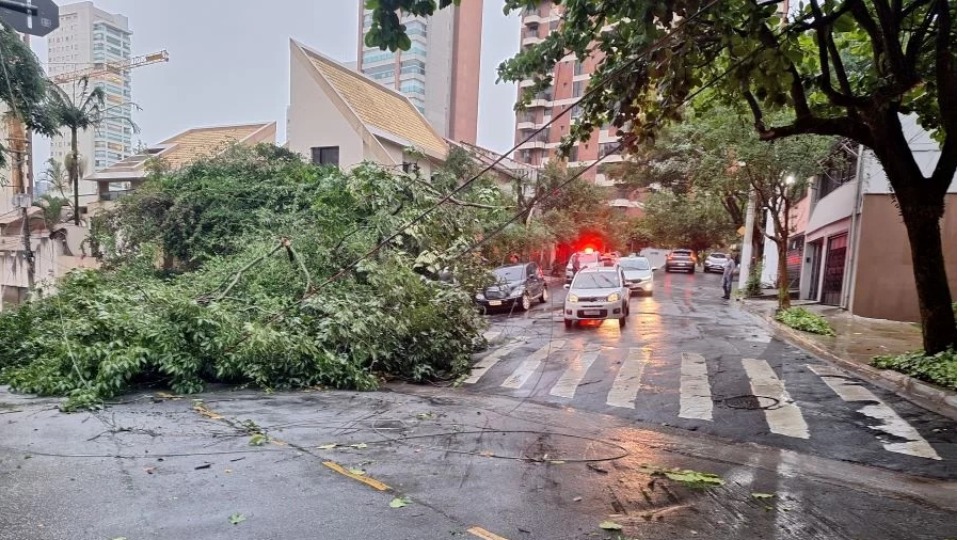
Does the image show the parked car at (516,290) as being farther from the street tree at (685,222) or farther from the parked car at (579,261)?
the street tree at (685,222)

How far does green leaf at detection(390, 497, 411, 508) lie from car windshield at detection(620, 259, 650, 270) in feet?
74.9

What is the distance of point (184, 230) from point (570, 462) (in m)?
A: 14.4

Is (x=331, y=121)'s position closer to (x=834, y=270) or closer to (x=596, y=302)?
(x=596, y=302)

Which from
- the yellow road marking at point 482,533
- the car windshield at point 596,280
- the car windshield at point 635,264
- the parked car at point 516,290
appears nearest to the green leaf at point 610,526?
Result: the yellow road marking at point 482,533

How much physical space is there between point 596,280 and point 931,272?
889 centimetres

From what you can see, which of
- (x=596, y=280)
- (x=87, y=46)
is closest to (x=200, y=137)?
(x=87, y=46)

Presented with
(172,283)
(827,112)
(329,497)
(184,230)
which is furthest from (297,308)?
(827,112)

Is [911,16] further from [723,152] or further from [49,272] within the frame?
[49,272]

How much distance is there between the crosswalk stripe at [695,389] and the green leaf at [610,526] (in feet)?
13.4

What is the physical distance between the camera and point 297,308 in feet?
33.0

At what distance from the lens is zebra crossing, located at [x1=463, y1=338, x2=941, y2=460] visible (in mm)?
7352

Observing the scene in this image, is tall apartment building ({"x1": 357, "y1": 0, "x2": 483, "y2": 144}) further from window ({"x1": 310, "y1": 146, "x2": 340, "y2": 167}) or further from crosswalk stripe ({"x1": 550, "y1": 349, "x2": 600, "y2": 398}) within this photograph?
crosswalk stripe ({"x1": 550, "y1": 349, "x2": 600, "y2": 398})

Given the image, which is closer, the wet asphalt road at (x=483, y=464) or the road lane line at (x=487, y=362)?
the wet asphalt road at (x=483, y=464)

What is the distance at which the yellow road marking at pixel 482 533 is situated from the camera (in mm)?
3898
